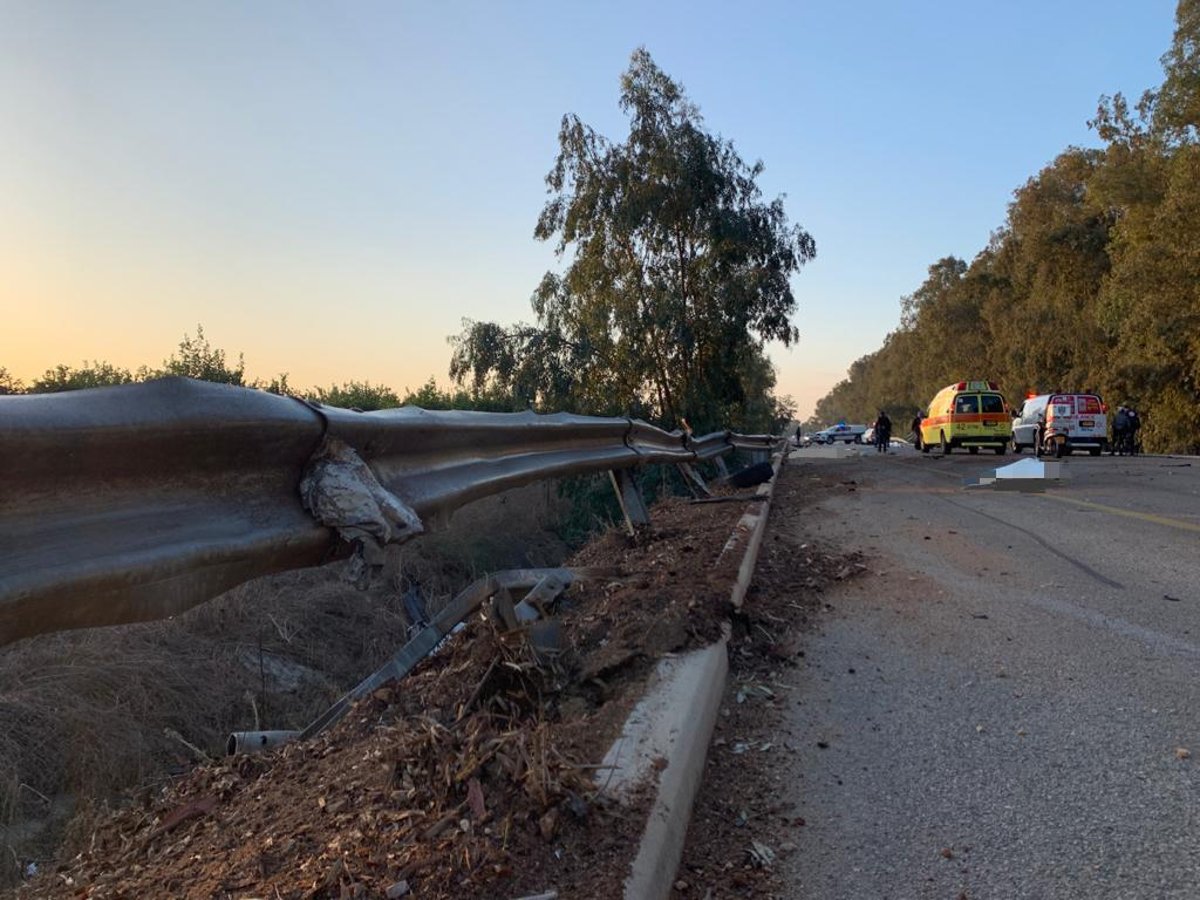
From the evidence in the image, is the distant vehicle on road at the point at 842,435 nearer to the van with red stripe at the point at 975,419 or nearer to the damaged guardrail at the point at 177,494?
the van with red stripe at the point at 975,419

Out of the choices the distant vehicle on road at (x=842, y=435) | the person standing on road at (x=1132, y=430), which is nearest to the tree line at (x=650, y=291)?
the person standing on road at (x=1132, y=430)

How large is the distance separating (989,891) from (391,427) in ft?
7.49

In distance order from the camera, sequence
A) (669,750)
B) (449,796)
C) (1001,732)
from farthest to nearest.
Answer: (1001,732)
(669,750)
(449,796)

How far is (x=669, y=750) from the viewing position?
2678 mm

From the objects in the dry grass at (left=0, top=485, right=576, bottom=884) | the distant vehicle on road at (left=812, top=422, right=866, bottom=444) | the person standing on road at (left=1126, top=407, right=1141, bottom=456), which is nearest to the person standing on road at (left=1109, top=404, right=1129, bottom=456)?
the person standing on road at (left=1126, top=407, right=1141, bottom=456)

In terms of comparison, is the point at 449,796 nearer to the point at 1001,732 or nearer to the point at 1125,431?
the point at 1001,732

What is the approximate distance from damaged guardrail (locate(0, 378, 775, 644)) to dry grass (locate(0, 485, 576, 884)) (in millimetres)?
1511

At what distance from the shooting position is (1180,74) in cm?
3803

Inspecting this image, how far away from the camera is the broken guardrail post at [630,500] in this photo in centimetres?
708

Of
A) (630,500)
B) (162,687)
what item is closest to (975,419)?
(630,500)

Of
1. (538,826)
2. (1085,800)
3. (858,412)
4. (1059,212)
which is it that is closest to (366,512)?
(538,826)

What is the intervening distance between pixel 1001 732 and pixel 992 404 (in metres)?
30.3

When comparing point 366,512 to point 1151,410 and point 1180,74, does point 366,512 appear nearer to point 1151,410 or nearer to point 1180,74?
point 1180,74

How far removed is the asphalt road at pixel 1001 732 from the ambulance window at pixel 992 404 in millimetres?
A: 25658
